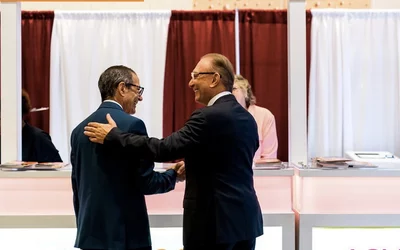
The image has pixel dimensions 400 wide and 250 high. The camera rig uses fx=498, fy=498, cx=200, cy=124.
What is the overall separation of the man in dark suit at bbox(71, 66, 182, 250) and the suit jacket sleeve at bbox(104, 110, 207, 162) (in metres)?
A: 0.06

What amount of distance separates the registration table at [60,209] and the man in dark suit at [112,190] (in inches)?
20.0

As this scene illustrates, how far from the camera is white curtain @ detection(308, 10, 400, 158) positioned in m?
4.58

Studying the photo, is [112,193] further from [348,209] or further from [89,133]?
[348,209]

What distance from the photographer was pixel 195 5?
5000mm

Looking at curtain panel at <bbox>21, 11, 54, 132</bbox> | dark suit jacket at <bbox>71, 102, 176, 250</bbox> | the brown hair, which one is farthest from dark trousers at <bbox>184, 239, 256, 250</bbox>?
curtain panel at <bbox>21, 11, 54, 132</bbox>

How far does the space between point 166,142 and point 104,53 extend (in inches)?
112

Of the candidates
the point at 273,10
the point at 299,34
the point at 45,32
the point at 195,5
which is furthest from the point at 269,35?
the point at 45,32

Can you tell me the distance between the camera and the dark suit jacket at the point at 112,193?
202 centimetres

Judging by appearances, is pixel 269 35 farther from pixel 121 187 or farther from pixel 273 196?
pixel 121 187

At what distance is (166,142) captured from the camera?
201 centimetres

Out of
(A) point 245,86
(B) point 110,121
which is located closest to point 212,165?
(B) point 110,121

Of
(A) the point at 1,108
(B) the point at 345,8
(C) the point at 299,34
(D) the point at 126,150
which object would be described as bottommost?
(D) the point at 126,150

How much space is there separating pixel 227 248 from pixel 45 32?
3.45 m

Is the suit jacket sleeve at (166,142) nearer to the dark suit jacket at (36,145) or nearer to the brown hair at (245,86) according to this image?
the dark suit jacket at (36,145)
